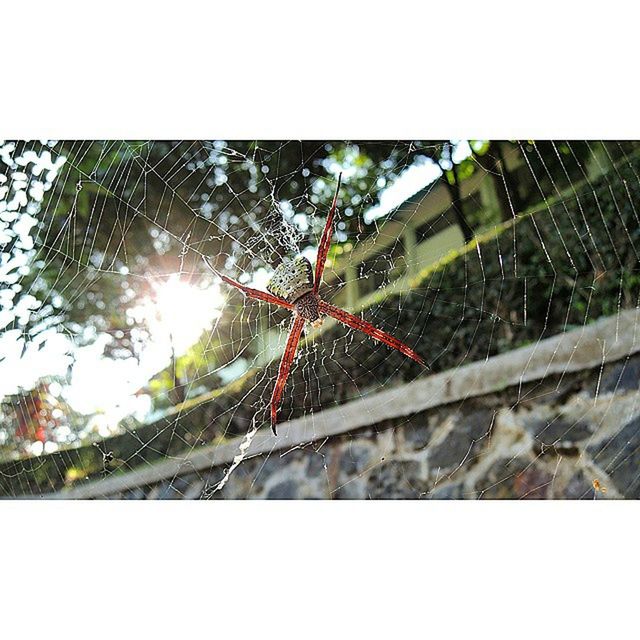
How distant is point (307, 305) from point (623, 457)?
1131 mm

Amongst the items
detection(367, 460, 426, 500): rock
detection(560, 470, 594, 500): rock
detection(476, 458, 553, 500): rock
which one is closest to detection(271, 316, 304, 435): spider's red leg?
detection(367, 460, 426, 500): rock

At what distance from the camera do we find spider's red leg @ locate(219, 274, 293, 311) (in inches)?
66.7

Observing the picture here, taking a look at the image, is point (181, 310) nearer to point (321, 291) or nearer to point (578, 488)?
point (321, 291)

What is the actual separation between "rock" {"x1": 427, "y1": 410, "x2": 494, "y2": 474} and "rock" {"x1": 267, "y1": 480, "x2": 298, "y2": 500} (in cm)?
46

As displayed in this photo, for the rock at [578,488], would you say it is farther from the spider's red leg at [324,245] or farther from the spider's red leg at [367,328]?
the spider's red leg at [324,245]

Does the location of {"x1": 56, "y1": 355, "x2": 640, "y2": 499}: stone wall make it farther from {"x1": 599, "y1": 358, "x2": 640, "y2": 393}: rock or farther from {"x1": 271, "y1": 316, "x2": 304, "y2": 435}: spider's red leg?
{"x1": 271, "y1": 316, "x2": 304, "y2": 435}: spider's red leg

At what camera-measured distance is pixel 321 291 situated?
1707 mm
